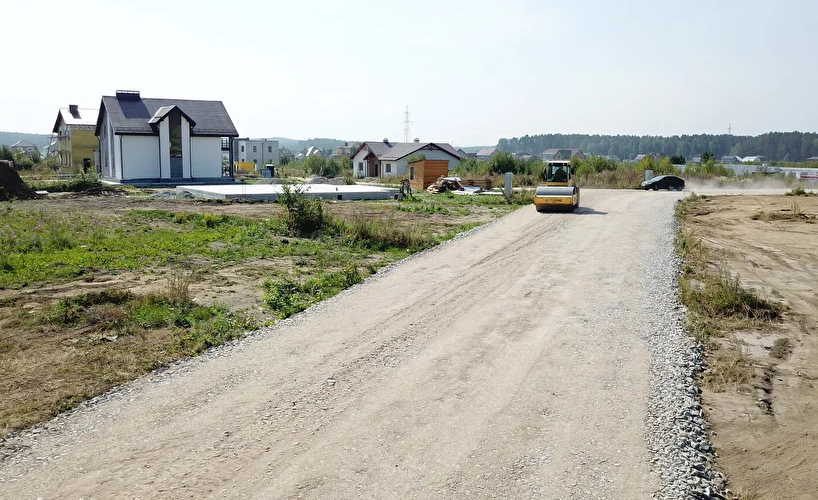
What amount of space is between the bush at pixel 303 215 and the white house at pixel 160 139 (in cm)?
3187

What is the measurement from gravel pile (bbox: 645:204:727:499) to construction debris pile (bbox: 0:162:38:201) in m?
29.5

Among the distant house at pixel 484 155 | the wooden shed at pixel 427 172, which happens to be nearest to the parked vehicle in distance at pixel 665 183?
the wooden shed at pixel 427 172

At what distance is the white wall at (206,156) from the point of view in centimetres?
5009

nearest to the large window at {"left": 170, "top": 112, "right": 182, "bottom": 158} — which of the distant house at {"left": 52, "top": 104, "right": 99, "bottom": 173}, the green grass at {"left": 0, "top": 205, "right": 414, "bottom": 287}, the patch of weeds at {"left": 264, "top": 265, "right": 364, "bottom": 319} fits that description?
the distant house at {"left": 52, "top": 104, "right": 99, "bottom": 173}

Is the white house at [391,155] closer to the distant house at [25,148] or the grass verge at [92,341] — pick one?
the distant house at [25,148]

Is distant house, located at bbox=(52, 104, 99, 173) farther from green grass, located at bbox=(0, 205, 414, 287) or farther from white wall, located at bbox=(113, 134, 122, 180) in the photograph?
green grass, located at bbox=(0, 205, 414, 287)

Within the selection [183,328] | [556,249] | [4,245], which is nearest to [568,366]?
[183,328]

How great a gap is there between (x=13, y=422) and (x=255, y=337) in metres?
3.31

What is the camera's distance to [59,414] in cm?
668

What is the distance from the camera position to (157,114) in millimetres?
48938

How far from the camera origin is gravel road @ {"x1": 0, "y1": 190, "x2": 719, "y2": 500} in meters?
5.34

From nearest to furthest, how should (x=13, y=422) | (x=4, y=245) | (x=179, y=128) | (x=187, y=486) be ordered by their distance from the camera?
A: (x=187, y=486), (x=13, y=422), (x=4, y=245), (x=179, y=128)

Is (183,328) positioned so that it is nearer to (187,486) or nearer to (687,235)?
(187,486)

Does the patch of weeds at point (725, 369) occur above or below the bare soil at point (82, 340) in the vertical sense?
below
